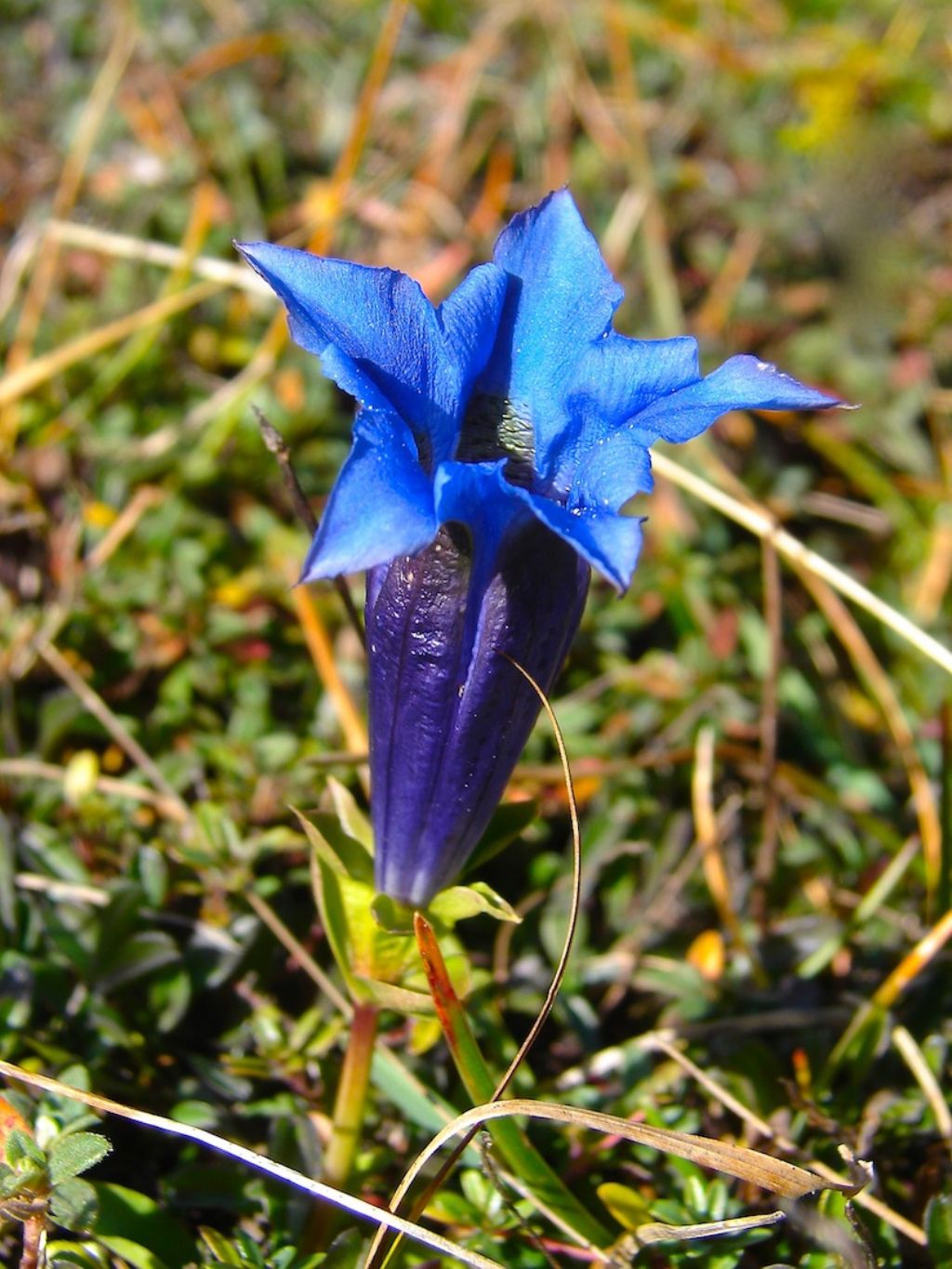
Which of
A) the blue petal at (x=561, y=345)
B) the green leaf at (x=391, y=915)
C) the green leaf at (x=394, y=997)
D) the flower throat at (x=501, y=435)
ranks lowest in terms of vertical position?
the green leaf at (x=394, y=997)

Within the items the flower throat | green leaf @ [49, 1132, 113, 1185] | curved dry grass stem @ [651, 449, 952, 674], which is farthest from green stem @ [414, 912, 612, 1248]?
curved dry grass stem @ [651, 449, 952, 674]

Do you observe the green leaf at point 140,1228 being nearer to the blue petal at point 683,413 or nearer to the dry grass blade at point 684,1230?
the dry grass blade at point 684,1230

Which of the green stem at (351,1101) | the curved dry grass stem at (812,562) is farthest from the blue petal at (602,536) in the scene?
the curved dry grass stem at (812,562)

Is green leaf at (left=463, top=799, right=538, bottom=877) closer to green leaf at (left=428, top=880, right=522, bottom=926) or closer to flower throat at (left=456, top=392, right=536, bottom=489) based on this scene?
green leaf at (left=428, top=880, right=522, bottom=926)

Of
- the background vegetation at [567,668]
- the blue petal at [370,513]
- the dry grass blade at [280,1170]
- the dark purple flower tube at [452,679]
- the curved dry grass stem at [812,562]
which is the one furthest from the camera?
the curved dry grass stem at [812,562]

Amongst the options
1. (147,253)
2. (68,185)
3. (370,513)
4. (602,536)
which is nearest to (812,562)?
(602,536)

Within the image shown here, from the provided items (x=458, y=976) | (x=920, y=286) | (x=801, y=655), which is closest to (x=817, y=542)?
(x=801, y=655)
